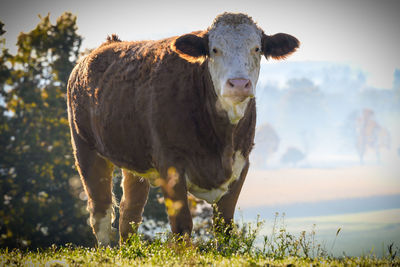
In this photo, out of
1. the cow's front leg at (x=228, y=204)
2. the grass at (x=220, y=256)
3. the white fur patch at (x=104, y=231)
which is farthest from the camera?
the white fur patch at (x=104, y=231)

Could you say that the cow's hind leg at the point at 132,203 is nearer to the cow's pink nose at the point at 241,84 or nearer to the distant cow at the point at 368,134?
the cow's pink nose at the point at 241,84

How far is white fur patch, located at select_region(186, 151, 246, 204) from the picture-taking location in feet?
20.5

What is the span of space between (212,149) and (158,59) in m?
1.37

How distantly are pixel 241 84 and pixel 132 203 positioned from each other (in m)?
3.49

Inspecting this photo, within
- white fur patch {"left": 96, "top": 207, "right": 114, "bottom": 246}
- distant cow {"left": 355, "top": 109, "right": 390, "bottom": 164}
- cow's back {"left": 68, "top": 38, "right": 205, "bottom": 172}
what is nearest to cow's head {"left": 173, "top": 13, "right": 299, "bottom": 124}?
cow's back {"left": 68, "top": 38, "right": 205, "bottom": 172}

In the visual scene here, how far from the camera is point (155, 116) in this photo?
243 inches

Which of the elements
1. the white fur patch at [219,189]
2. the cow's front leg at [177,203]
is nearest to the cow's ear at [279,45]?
the white fur patch at [219,189]

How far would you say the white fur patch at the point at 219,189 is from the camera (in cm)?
626

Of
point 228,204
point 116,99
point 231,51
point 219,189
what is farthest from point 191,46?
point 228,204

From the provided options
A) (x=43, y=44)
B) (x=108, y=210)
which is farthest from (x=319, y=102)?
(x=108, y=210)

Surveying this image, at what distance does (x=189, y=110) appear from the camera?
20.1ft

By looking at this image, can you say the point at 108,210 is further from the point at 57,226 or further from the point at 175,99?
the point at 57,226

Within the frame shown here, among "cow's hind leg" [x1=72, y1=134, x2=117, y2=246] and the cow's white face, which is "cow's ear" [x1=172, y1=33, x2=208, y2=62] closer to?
the cow's white face

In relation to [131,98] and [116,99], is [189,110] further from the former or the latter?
[116,99]
